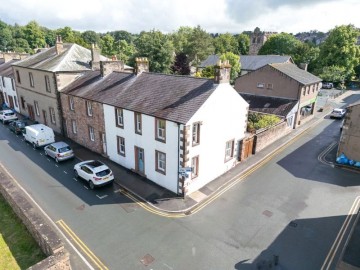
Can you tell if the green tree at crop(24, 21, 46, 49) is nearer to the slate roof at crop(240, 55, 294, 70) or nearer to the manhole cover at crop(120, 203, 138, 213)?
the slate roof at crop(240, 55, 294, 70)

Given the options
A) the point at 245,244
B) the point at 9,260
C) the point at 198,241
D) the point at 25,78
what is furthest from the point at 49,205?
the point at 25,78

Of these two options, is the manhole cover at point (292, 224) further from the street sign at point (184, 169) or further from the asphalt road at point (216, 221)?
the street sign at point (184, 169)

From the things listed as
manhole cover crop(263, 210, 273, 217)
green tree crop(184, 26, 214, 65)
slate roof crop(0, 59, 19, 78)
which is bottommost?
manhole cover crop(263, 210, 273, 217)

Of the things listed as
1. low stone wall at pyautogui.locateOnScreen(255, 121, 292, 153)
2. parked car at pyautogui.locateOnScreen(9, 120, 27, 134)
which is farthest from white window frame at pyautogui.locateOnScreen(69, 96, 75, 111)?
low stone wall at pyautogui.locateOnScreen(255, 121, 292, 153)

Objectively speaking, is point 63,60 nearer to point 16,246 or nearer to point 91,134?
point 91,134

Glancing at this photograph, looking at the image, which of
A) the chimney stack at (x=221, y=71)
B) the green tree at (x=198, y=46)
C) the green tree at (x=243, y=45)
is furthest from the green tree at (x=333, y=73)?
the chimney stack at (x=221, y=71)

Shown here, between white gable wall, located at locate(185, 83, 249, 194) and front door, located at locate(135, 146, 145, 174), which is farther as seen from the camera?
front door, located at locate(135, 146, 145, 174)

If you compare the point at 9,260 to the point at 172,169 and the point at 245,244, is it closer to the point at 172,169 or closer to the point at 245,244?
the point at 172,169
